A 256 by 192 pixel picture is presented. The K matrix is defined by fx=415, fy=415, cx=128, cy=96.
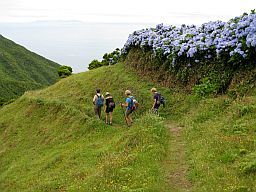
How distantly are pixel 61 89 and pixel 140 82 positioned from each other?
8404 millimetres

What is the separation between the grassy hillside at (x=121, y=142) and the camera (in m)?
12.3

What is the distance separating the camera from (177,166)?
44.8ft

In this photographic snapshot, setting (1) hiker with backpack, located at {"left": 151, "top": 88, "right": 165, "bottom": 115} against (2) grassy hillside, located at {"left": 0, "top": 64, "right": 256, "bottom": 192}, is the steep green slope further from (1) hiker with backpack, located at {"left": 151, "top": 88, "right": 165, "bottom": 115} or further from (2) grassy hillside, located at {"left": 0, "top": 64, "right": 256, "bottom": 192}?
(1) hiker with backpack, located at {"left": 151, "top": 88, "right": 165, "bottom": 115}

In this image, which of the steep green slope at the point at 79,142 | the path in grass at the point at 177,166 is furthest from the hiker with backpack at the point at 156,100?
the path in grass at the point at 177,166

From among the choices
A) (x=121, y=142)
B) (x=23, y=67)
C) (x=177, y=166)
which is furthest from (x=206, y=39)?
(x=23, y=67)

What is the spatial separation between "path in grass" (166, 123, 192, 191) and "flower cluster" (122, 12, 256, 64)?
19.4ft

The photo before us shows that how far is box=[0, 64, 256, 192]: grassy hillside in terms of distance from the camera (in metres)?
12.3

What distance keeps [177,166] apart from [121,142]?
5420mm

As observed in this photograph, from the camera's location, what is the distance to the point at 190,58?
24609mm

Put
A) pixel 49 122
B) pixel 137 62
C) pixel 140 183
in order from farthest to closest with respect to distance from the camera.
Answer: pixel 137 62, pixel 49 122, pixel 140 183

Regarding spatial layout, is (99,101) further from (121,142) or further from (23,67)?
(23,67)

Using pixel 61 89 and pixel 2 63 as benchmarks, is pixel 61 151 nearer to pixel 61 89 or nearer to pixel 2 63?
pixel 61 89

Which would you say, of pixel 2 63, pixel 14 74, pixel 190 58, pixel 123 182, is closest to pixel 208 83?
pixel 190 58

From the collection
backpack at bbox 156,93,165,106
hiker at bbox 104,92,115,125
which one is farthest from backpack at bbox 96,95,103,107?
backpack at bbox 156,93,165,106
